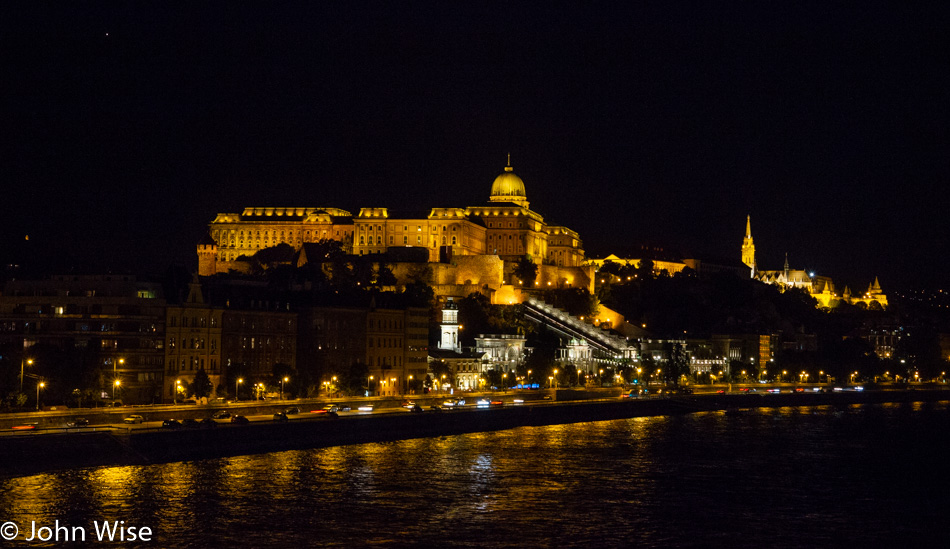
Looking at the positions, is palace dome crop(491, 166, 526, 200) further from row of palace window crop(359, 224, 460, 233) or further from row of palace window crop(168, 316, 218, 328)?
row of palace window crop(168, 316, 218, 328)

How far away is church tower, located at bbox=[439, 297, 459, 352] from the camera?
114375 millimetres

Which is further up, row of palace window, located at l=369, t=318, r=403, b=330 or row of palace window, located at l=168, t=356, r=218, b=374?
row of palace window, located at l=369, t=318, r=403, b=330

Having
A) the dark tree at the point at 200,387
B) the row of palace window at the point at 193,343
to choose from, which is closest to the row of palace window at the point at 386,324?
the row of palace window at the point at 193,343

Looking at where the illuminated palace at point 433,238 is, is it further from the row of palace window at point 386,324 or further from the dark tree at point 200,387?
the dark tree at point 200,387

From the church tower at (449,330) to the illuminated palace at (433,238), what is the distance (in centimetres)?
2484

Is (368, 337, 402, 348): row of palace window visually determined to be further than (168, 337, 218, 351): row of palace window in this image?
Yes

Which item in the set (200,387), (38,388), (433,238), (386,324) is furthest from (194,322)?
(433,238)

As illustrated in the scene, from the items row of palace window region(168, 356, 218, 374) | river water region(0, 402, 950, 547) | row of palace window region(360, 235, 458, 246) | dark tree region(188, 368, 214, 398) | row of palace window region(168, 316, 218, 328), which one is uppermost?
row of palace window region(360, 235, 458, 246)

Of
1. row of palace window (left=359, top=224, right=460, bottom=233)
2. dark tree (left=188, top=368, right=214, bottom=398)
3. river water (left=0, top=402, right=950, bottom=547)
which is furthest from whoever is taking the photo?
row of palace window (left=359, top=224, right=460, bottom=233)

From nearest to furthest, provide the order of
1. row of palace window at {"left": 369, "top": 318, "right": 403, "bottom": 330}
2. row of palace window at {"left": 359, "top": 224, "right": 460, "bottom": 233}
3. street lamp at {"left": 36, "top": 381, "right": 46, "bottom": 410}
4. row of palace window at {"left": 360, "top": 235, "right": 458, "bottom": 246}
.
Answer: street lamp at {"left": 36, "top": 381, "right": 46, "bottom": 410}, row of palace window at {"left": 369, "top": 318, "right": 403, "bottom": 330}, row of palace window at {"left": 360, "top": 235, "right": 458, "bottom": 246}, row of palace window at {"left": 359, "top": 224, "right": 460, "bottom": 233}

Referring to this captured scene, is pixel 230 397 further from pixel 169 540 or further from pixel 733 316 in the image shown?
pixel 733 316

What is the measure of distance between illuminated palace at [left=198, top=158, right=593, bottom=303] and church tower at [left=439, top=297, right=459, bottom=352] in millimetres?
24841

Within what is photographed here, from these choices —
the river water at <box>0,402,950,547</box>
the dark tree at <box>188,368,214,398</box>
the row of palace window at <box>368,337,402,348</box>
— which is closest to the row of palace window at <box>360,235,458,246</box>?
the row of palace window at <box>368,337,402,348</box>

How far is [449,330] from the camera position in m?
115
